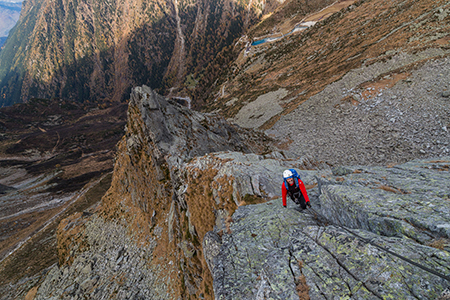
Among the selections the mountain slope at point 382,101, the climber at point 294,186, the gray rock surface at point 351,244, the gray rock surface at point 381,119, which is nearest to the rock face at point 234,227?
the gray rock surface at point 351,244

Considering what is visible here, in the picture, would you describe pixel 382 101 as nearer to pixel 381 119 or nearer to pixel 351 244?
pixel 381 119

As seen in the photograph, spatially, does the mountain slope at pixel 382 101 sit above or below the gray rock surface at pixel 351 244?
below

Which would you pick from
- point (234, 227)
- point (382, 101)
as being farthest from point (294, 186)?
point (382, 101)

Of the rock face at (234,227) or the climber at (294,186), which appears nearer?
the rock face at (234,227)

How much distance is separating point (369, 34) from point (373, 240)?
77862mm

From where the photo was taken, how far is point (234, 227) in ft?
37.8

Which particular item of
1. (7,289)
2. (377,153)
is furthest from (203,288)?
(7,289)

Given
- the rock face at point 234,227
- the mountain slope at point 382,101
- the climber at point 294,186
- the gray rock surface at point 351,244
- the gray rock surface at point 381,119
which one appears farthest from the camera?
the mountain slope at point 382,101

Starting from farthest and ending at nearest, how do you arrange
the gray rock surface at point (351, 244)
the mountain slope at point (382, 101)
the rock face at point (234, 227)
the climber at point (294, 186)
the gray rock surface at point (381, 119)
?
the mountain slope at point (382, 101), the gray rock surface at point (381, 119), the climber at point (294, 186), the rock face at point (234, 227), the gray rock surface at point (351, 244)

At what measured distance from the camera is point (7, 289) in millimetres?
35844

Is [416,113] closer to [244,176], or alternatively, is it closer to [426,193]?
[426,193]

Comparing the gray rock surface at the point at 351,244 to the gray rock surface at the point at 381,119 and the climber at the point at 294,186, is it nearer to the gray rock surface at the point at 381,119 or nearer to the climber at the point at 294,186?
the climber at the point at 294,186

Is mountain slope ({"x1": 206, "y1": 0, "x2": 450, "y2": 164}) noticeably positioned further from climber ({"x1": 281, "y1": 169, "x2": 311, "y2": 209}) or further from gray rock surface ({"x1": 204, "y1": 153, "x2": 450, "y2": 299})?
climber ({"x1": 281, "y1": 169, "x2": 311, "y2": 209})

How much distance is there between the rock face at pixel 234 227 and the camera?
610cm
